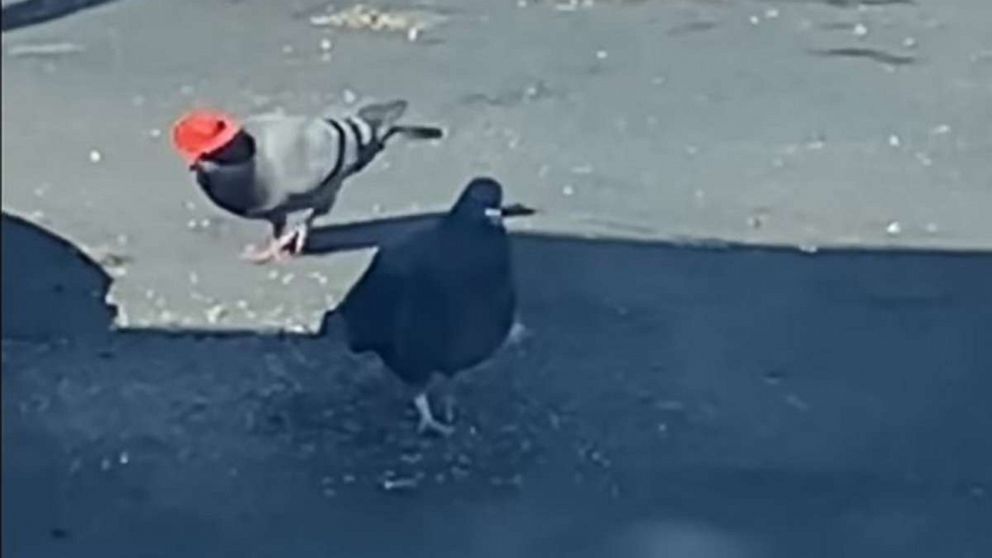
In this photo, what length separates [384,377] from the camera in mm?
3900

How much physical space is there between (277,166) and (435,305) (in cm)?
86

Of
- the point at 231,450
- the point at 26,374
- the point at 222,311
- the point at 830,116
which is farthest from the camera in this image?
the point at 830,116

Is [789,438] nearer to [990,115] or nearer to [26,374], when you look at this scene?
[26,374]

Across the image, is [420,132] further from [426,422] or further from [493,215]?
[426,422]

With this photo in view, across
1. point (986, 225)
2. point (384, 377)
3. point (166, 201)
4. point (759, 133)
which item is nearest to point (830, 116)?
point (759, 133)

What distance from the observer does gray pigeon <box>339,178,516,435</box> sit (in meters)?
3.57

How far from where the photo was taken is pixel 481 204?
13.3ft

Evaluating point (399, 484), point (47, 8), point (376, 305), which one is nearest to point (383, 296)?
point (376, 305)

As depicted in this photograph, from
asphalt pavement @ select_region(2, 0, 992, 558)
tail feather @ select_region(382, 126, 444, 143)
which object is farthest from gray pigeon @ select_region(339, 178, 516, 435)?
tail feather @ select_region(382, 126, 444, 143)

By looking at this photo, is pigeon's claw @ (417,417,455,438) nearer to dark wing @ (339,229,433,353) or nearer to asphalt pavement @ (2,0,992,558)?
asphalt pavement @ (2,0,992,558)

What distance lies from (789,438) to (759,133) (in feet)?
5.90

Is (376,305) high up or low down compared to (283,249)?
up

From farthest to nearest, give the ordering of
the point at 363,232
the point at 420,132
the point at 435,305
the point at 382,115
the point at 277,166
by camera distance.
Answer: the point at 420,132 → the point at 382,115 → the point at 363,232 → the point at 277,166 → the point at 435,305

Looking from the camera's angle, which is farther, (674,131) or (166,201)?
(674,131)
